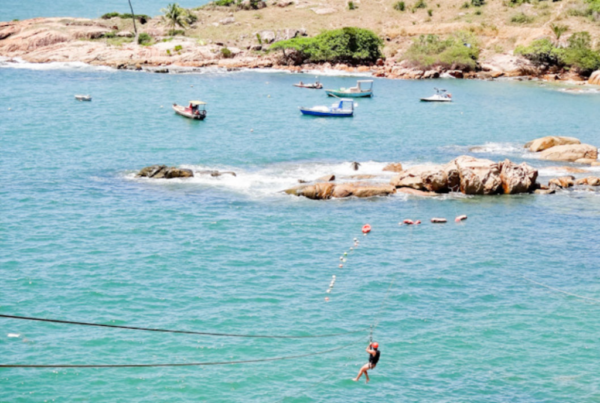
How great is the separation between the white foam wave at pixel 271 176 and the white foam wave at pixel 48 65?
8239 centimetres

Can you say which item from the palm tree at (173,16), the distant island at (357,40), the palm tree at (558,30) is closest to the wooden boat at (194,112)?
the distant island at (357,40)

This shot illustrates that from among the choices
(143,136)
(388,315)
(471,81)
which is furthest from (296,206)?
(471,81)

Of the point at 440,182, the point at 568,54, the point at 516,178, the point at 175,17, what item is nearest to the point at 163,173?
the point at 440,182

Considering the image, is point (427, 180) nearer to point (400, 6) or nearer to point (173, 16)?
point (173, 16)

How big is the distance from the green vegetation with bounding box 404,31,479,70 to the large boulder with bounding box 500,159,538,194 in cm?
8824

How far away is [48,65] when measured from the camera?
139 meters

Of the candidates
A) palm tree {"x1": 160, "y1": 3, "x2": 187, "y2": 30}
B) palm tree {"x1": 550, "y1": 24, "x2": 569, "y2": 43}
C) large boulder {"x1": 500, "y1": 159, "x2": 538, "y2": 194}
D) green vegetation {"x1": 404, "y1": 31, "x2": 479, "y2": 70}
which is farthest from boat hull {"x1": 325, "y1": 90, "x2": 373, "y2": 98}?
palm tree {"x1": 160, "y1": 3, "x2": 187, "y2": 30}

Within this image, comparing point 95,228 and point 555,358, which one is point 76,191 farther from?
point 555,358

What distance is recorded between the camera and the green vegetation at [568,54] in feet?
440

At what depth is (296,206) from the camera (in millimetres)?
54188

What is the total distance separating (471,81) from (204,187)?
3620 inches

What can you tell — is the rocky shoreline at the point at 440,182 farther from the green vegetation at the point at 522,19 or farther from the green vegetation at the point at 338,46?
the green vegetation at the point at 522,19

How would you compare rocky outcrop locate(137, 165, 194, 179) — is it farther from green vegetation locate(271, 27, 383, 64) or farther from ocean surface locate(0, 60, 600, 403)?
green vegetation locate(271, 27, 383, 64)

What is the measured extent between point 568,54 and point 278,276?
115 meters
